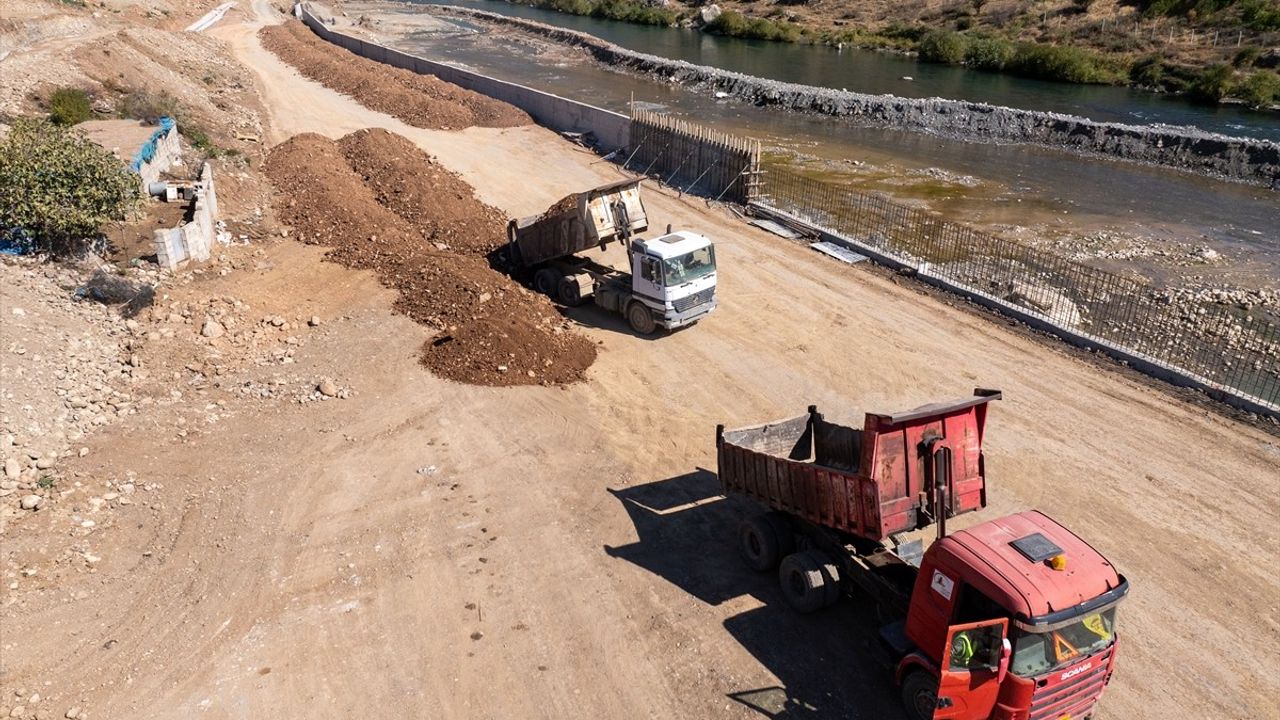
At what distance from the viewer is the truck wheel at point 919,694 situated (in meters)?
8.63

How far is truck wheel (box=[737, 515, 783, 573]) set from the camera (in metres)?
11.3

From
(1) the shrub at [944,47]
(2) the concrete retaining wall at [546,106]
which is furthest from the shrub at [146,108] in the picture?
(1) the shrub at [944,47]

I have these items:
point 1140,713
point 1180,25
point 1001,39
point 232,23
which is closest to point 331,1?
point 232,23

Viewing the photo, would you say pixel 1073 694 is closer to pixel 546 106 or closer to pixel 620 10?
pixel 546 106

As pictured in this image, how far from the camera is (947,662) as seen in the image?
7648 millimetres

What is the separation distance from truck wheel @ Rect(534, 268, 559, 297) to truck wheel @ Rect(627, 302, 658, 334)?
256 centimetres

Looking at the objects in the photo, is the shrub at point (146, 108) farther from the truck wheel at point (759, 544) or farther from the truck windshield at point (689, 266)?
the truck wheel at point (759, 544)

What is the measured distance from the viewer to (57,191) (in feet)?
61.4

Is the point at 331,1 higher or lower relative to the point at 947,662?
higher

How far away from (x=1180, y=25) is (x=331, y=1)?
89258mm

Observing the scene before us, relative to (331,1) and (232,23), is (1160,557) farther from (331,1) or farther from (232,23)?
(331,1)

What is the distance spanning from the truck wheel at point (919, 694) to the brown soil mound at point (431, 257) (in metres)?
9.53

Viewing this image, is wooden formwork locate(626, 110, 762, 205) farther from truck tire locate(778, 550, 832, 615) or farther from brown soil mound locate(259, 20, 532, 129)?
truck tire locate(778, 550, 832, 615)

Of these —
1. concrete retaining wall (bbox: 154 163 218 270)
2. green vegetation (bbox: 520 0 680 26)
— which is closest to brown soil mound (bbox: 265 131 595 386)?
concrete retaining wall (bbox: 154 163 218 270)
